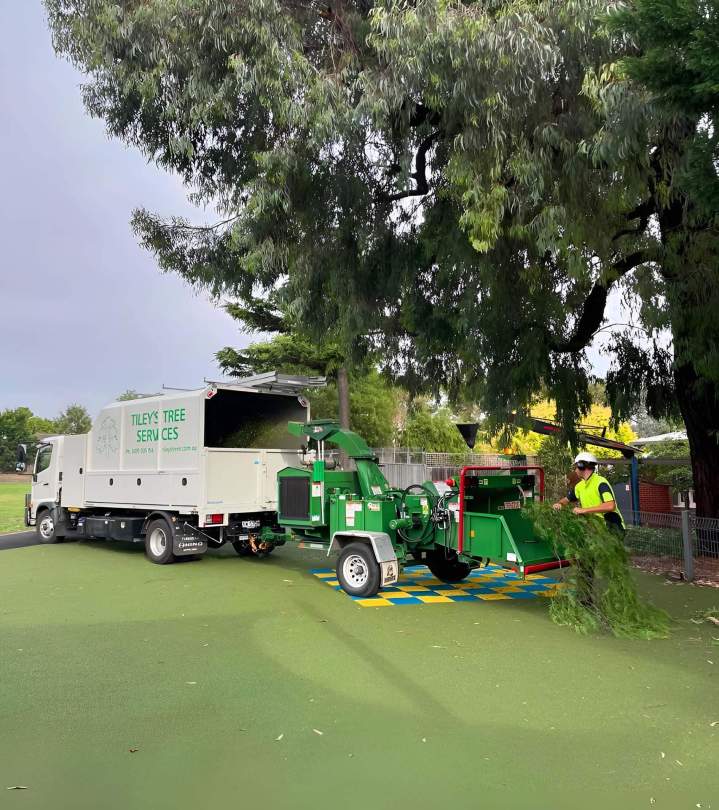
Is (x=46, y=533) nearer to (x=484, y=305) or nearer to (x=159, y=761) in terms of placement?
(x=484, y=305)

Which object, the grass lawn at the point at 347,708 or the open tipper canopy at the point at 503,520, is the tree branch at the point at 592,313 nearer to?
the open tipper canopy at the point at 503,520

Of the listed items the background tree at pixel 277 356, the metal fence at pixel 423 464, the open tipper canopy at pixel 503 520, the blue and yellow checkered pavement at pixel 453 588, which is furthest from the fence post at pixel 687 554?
the background tree at pixel 277 356

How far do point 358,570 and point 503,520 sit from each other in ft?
6.77

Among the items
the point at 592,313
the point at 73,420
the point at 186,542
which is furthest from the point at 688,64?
the point at 73,420

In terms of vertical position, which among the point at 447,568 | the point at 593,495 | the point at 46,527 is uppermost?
the point at 593,495

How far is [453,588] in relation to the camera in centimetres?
884

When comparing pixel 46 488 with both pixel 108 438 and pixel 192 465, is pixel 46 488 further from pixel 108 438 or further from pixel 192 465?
pixel 192 465

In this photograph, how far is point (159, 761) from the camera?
12.5ft

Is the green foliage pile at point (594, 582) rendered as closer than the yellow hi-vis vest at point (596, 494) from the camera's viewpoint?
Yes

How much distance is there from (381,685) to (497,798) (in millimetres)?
1785

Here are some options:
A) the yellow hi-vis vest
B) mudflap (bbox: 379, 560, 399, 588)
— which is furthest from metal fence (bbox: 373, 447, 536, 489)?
the yellow hi-vis vest

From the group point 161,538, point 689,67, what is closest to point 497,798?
point 689,67

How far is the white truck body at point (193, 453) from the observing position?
35.0 feet

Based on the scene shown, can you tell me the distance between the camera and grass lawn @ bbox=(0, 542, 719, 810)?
350 cm
